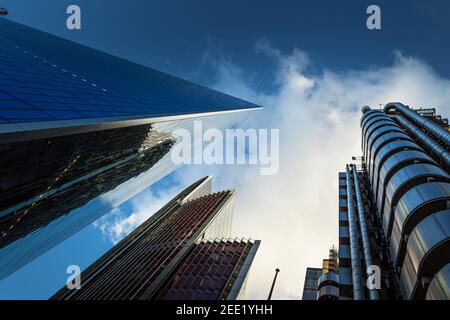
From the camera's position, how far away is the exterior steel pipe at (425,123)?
113 feet

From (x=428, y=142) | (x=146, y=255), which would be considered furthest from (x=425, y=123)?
(x=146, y=255)

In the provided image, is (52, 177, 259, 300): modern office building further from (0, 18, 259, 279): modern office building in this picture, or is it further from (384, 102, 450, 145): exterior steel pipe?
(384, 102, 450, 145): exterior steel pipe

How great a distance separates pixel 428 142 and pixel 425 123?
6856 mm

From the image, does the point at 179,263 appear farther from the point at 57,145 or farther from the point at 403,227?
the point at 403,227

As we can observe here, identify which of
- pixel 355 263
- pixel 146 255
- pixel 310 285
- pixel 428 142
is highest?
pixel 428 142

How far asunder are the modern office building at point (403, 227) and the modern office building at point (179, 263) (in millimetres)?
45652

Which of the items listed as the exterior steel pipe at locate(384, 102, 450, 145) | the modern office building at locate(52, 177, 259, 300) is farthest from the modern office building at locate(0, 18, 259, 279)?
the modern office building at locate(52, 177, 259, 300)

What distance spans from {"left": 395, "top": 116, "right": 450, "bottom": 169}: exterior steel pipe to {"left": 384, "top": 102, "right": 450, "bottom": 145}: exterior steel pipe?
2.68ft

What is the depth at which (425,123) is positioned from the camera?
40875 millimetres

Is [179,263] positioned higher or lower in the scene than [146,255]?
lower

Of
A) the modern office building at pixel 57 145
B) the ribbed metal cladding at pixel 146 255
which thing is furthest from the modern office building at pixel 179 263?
the modern office building at pixel 57 145

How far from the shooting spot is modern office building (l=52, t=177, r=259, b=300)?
75.9m
